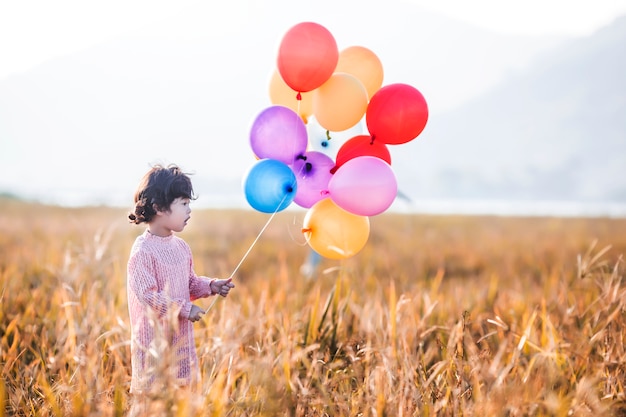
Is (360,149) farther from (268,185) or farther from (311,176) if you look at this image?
(268,185)

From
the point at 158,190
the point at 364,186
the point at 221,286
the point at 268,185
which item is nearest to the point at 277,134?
the point at 268,185

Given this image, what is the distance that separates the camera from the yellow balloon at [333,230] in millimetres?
2674

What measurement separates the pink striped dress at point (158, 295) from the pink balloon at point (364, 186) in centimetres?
69

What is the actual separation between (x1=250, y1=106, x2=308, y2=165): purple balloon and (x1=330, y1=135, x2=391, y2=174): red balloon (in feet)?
0.78

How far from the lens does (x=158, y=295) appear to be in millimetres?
2389

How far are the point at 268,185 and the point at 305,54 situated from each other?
22.7 inches

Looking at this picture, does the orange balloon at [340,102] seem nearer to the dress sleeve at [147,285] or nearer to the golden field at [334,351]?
the golden field at [334,351]

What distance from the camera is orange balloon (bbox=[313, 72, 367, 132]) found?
2.75 meters

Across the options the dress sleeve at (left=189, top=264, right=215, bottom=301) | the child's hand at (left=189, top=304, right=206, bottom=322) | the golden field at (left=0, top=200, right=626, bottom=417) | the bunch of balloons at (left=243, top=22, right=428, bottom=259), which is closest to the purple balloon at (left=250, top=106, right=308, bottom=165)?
the bunch of balloons at (left=243, top=22, right=428, bottom=259)

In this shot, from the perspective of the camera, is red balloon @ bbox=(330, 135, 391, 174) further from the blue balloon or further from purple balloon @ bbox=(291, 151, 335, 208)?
the blue balloon

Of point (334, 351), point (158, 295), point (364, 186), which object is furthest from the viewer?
point (334, 351)

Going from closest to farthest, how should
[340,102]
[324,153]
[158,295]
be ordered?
1. [158,295]
2. [340,102]
3. [324,153]

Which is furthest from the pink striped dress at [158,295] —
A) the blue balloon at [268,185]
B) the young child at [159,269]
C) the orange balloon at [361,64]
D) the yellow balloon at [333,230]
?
the orange balloon at [361,64]

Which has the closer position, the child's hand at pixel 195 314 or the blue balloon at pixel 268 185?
the child's hand at pixel 195 314
